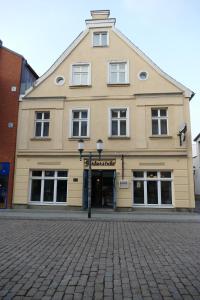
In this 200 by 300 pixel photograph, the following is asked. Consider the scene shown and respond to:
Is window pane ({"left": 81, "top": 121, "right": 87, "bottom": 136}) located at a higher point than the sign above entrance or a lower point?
higher

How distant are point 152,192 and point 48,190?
272 inches

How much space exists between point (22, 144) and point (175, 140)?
10.3 metres

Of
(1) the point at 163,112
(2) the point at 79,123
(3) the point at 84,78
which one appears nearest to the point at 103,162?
(2) the point at 79,123

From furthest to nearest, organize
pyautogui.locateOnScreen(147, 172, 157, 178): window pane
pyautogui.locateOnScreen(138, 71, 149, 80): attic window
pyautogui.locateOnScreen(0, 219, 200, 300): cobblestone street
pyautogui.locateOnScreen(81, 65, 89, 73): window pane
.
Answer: pyautogui.locateOnScreen(81, 65, 89, 73): window pane, pyautogui.locateOnScreen(138, 71, 149, 80): attic window, pyautogui.locateOnScreen(147, 172, 157, 178): window pane, pyautogui.locateOnScreen(0, 219, 200, 300): cobblestone street

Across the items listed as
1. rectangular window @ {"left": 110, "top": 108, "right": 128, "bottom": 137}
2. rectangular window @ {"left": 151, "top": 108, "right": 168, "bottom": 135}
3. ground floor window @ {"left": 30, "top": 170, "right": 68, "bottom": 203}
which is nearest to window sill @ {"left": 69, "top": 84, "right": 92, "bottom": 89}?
rectangular window @ {"left": 110, "top": 108, "right": 128, "bottom": 137}

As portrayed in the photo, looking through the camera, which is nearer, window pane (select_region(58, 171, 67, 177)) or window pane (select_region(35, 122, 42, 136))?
window pane (select_region(58, 171, 67, 177))

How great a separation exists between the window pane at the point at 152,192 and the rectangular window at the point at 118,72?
7.26 m

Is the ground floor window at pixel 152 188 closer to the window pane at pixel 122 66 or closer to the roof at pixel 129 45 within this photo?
the roof at pixel 129 45

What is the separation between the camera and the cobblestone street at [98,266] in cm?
444

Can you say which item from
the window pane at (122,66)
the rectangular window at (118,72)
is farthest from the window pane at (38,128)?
the window pane at (122,66)

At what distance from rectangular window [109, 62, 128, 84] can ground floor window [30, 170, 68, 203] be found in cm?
726

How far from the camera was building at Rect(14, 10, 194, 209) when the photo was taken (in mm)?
18141

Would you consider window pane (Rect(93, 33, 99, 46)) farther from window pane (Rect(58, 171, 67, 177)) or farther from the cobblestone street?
the cobblestone street

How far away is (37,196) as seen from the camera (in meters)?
18.9
